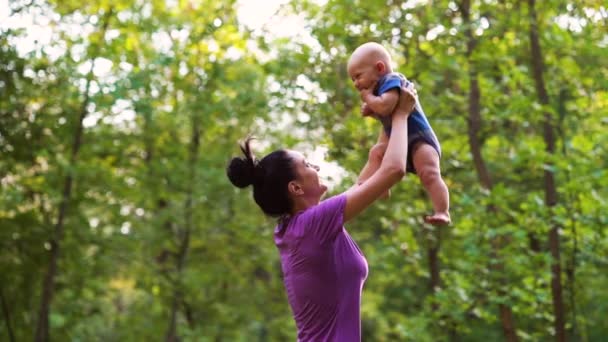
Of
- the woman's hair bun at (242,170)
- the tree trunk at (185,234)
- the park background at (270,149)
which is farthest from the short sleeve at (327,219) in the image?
the tree trunk at (185,234)

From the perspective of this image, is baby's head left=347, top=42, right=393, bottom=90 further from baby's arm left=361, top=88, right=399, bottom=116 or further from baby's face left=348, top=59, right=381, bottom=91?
baby's arm left=361, top=88, right=399, bottom=116

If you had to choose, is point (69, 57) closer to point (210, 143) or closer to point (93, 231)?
point (93, 231)

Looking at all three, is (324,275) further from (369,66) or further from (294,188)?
(369,66)

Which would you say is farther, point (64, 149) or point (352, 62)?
point (64, 149)

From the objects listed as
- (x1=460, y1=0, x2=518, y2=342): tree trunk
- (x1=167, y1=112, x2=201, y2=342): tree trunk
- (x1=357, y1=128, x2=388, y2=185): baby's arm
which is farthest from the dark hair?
(x1=167, y1=112, x2=201, y2=342): tree trunk

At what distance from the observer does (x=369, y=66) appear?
327cm

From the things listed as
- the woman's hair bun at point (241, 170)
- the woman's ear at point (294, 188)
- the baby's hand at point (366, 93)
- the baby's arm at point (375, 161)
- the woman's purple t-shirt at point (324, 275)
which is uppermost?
the baby's hand at point (366, 93)

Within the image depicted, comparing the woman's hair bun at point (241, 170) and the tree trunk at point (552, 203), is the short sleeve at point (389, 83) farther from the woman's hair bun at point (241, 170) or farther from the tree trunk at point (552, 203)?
the tree trunk at point (552, 203)

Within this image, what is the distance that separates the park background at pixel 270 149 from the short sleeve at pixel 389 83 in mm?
3834

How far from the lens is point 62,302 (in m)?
17.2

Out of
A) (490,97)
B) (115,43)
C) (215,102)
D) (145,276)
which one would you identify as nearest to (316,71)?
(490,97)

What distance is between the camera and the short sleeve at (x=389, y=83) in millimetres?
3158

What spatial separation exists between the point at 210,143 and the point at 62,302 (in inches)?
175

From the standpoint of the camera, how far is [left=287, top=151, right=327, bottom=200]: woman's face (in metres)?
3.39
